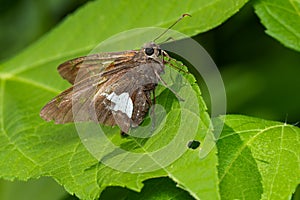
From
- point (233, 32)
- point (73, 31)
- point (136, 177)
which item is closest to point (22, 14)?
point (73, 31)

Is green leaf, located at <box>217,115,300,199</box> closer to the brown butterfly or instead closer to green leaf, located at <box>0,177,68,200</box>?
the brown butterfly

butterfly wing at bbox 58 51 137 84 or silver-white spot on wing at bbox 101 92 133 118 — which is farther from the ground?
butterfly wing at bbox 58 51 137 84

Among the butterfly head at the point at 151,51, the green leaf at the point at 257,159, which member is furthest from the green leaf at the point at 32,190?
the green leaf at the point at 257,159

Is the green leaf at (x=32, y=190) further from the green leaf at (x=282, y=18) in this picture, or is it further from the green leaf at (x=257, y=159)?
the green leaf at (x=257, y=159)

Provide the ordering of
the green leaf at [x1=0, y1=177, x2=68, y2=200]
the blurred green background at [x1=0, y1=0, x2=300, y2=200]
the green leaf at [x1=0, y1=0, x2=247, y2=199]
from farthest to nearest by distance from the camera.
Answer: the blurred green background at [x1=0, y1=0, x2=300, y2=200]
the green leaf at [x1=0, y1=177, x2=68, y2=200]
the green leaf at [x1=0, y1=0, x2=247, y2=199]

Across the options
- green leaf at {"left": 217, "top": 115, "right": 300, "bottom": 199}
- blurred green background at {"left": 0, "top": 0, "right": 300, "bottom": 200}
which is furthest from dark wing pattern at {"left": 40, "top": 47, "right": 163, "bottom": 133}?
blurred green background at {"left": 0, "top": 0, "right": 300, "bottom": 200}
